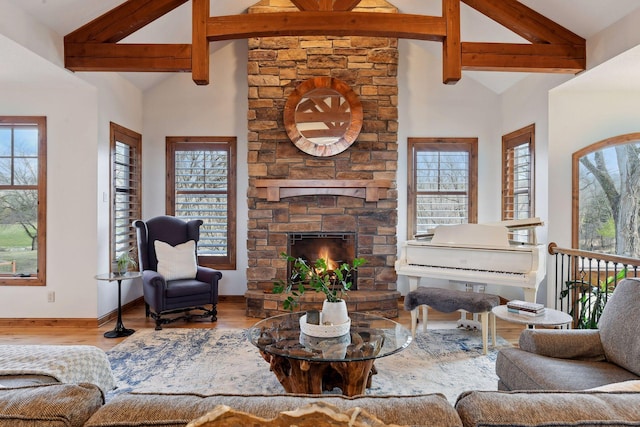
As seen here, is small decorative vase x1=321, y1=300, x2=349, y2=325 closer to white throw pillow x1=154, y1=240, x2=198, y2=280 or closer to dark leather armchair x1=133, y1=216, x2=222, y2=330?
dark leather armchair x1=133, y1=216, x2=222, y2=330

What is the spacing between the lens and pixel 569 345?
2.39 meters

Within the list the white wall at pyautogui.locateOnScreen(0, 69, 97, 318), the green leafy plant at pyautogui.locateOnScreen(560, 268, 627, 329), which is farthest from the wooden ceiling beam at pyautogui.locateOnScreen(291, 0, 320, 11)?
the green leafy plant at pyautogui.locateOnScreen(560, 268, 627, 329)

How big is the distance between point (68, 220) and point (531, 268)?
4839mm

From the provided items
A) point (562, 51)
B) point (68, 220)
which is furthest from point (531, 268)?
point (68, 220)

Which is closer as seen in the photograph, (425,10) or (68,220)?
(68,220)

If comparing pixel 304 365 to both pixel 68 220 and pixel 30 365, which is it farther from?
pixel 68 220

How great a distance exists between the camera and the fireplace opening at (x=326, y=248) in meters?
5.41

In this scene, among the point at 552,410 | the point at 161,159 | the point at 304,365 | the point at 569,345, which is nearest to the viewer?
the point at 552,410

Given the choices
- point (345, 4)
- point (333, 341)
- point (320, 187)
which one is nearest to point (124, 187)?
point (320, 187)

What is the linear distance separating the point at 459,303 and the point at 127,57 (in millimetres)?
3852

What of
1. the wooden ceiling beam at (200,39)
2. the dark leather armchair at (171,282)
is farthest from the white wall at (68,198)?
the wooden ceiling beam at (200,39)

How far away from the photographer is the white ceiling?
3627 millimetres

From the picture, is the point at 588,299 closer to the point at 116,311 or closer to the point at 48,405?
the point at 48,405

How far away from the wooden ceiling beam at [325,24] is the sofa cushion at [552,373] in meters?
2.77
